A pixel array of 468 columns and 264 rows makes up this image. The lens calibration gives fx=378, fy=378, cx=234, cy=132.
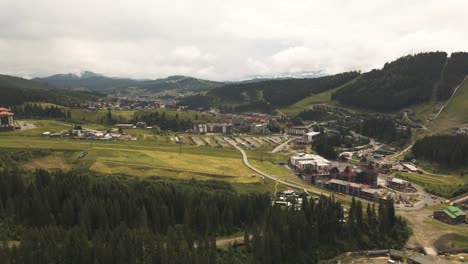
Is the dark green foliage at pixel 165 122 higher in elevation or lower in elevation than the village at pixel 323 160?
higher

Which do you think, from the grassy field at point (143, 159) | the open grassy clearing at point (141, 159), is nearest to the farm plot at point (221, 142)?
the grassy field at point (143, 159)

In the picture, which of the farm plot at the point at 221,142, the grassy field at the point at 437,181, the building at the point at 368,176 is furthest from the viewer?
the farm plot at the point at 221,142

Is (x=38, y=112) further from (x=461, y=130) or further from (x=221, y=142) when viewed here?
(x=461, y=130)

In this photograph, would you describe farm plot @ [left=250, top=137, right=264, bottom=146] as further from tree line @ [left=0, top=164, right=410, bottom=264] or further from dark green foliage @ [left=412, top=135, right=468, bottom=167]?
tree line @ [left=0, top=164, right=410, bottom=264]

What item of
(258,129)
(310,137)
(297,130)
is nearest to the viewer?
(310,137)

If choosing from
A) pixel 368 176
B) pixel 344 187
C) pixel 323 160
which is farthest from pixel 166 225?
pixel 323 160

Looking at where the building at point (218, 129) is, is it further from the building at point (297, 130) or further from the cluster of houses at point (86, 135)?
the cluster of houses at point (86, 135)

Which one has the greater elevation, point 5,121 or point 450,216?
point 5,121
